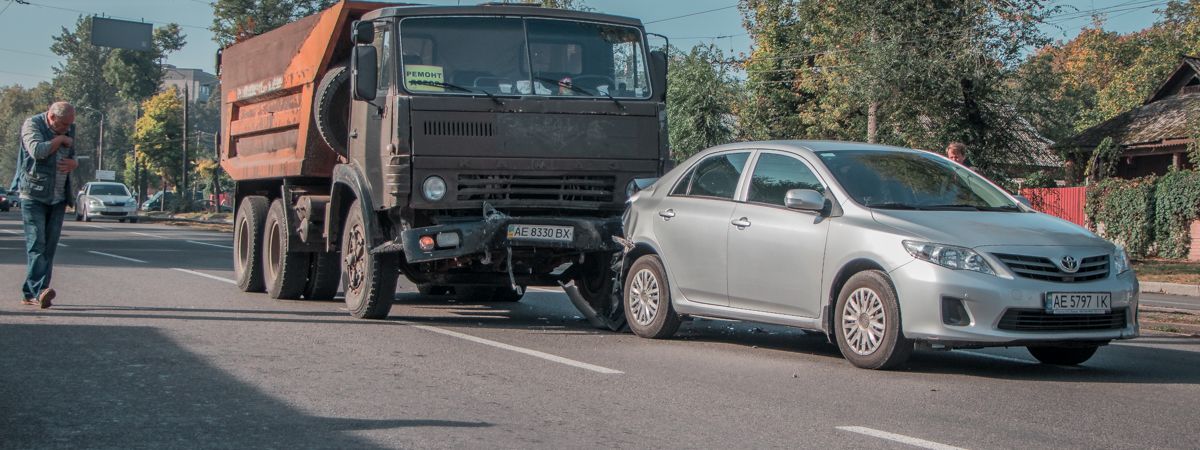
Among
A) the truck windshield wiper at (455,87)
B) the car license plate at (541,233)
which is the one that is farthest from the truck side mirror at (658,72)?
the car license plate at (541,233)

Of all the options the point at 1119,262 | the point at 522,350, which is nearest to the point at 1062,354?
the point at 1119,262

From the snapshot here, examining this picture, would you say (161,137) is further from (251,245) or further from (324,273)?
(324,273)

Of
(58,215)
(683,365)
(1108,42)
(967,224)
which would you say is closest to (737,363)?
(683,365)

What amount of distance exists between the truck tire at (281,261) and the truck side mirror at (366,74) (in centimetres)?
314

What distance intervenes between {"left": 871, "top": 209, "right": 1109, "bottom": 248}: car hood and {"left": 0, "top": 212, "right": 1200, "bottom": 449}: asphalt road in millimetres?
844

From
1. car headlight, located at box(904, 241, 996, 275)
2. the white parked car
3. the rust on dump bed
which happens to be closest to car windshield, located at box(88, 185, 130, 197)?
the white parked car

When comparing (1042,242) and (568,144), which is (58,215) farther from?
(1042,242)

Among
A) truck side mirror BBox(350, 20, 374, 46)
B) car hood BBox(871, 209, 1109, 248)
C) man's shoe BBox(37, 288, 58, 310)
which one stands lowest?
man's shoe BBox(37, 288, 58, 310)

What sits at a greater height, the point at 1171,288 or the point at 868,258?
the point at 868,258

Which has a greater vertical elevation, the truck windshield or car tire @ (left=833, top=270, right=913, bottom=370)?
the truck windshield

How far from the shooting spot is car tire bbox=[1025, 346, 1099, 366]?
8.84 m

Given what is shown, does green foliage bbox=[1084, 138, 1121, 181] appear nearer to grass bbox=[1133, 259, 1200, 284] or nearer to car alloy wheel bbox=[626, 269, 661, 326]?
grass bbox=[1133, 259, 1200, 284]

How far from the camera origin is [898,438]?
6.09 metres

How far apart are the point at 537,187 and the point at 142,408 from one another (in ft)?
16.0
